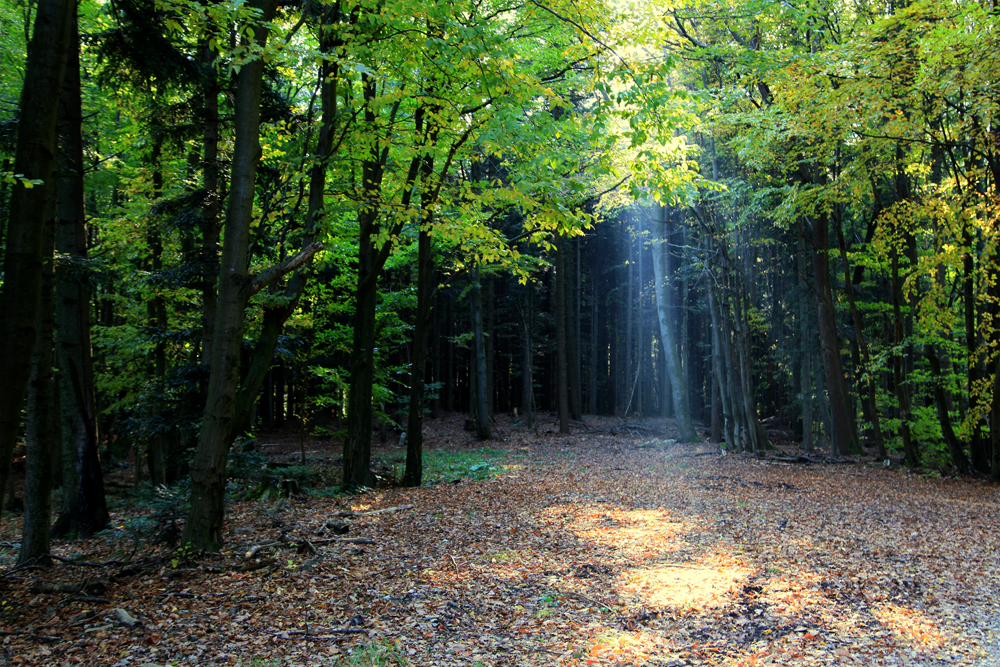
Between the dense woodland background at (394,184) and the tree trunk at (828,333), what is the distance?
66mm

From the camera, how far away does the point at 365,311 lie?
1062 cm

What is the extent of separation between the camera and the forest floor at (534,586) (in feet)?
13.3

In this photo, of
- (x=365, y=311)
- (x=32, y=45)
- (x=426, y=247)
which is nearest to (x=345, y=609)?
(x=32, y=45)

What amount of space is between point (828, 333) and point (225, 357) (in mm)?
14377

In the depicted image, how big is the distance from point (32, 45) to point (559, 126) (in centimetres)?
608

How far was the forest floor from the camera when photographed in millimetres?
4043

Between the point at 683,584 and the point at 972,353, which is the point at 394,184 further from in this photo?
the point at 972,353

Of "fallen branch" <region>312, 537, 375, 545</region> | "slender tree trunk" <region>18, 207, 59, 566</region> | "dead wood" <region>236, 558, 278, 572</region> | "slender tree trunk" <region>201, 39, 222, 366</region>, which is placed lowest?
"fallen branch" <region>312, 537, 375, 545</region>

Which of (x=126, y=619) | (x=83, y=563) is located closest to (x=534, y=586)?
(x=126, y=619)

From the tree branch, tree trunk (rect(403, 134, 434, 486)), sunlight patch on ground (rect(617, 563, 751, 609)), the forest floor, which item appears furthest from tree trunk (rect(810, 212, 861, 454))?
the tree branch

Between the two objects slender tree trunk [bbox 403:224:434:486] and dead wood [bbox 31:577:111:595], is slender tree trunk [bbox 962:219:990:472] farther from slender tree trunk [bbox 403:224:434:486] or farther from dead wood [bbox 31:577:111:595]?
dead wood [bbox 31:577:111:595]

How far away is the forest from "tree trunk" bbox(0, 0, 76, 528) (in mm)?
19

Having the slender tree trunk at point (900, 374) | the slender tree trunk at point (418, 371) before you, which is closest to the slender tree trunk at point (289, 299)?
the slender tree trunk at point (418, 371)

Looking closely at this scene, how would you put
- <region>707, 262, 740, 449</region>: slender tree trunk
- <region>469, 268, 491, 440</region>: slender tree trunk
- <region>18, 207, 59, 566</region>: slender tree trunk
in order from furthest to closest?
<region>469, 268, 491, 440</region>: slender tree trunk → <region>707, 262, 740, 449</region>: slender tree trunk → <region>18, 207, 59, 566</region>: slender tree trunk
